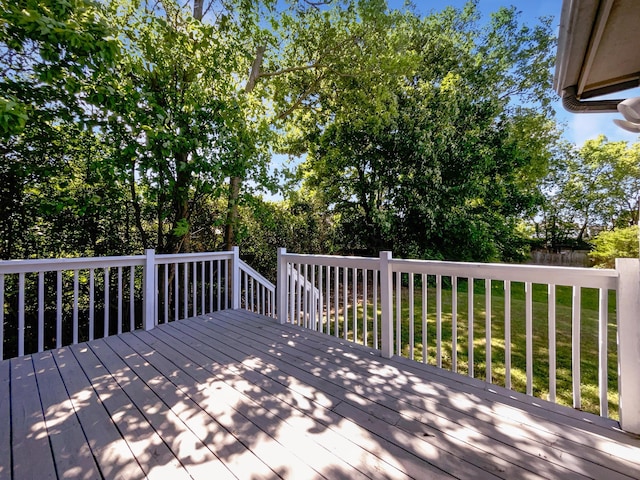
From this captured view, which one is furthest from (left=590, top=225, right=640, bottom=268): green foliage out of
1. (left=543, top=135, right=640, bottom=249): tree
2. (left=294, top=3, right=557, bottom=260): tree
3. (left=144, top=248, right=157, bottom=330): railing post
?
(left=144, top=248, right=157, bottom=330): railing post

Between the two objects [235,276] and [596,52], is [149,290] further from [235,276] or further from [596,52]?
[596,52]

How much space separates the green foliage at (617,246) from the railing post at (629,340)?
398 inches

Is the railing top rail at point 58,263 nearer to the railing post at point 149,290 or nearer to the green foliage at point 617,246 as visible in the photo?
the railing post at point 149,290

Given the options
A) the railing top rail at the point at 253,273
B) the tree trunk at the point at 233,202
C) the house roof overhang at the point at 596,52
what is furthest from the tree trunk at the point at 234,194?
the house roof overhang at the point at 596,52

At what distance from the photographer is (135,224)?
488 cm

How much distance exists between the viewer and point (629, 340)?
1588 millimetres

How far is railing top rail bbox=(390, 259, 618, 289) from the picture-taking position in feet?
5.57

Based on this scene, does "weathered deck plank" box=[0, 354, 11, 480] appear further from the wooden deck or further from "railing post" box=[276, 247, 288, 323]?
"railing post" box=[276, 247, 288, 323]

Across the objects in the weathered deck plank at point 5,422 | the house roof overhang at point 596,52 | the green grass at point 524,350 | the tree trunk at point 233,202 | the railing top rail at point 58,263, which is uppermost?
the house roof overhang at point 596,52

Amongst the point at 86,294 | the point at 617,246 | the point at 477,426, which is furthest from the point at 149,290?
the point at 617,246

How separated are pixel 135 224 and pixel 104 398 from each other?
3668 mm

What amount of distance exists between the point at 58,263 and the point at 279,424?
270cm

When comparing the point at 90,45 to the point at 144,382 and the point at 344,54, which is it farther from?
the point at 344,54

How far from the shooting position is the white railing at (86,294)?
276 centimetres
